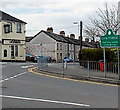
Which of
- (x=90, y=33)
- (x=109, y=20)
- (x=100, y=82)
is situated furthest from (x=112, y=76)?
(x=90, y=33)

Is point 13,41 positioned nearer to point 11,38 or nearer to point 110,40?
point 11,38

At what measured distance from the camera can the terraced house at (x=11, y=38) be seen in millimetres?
42438

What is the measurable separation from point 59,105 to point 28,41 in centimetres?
5288

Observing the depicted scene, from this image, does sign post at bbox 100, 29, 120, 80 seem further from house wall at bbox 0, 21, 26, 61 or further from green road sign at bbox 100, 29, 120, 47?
house wall at bbox 0, 21, 26, 61

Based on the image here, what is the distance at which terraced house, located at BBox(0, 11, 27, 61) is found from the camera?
1671 inches

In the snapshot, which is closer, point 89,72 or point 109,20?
point 89,72

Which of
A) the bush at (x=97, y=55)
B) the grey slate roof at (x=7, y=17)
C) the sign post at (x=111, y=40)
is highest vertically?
the grey slate roof at (x=7, y=17)

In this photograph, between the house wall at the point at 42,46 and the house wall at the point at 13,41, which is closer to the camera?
the house wall at the point at 13,41

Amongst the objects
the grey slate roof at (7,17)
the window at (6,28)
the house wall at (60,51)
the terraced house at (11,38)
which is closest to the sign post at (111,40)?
the terraced house at (11,38)

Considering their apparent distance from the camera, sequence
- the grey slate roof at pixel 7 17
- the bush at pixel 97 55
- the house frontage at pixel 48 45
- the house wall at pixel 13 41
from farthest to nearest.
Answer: the house frontage at pixel 48 45, the grey slate roof at pixel 7 17, the house wall at pixel 13 41, the bush at pixel 97 55

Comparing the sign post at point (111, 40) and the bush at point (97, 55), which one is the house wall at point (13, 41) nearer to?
the bush at point (97, 55)

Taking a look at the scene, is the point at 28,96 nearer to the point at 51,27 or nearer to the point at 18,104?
the point at 18,104

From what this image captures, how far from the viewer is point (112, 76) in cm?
1424

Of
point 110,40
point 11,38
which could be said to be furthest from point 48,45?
point 110,40
